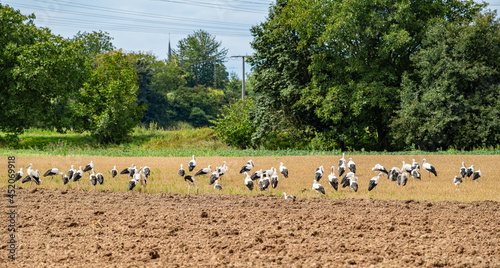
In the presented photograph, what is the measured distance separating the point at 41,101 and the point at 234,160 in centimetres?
2576

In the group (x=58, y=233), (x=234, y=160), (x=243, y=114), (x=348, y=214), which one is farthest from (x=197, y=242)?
(x=243, y=114)

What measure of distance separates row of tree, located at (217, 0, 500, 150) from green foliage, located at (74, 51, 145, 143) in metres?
14.7

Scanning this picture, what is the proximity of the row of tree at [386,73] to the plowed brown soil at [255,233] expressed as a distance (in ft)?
60.7

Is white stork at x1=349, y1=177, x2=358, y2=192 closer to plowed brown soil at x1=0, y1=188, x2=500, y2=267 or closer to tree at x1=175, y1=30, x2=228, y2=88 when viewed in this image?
plowed brown soil at x1=0, y1=188, x2=500, y2=267

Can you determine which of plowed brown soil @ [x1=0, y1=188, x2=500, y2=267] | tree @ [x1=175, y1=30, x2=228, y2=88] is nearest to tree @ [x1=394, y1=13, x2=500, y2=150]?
plowed brown soil @ [x1=0, y1=188, x2=500, y2=267]

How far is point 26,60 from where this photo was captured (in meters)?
38.7

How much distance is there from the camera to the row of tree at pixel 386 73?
29.6 meters

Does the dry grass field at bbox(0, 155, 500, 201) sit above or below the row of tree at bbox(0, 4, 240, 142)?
below

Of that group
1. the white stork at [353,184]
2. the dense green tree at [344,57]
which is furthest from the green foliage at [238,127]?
the white stork at [353,184]

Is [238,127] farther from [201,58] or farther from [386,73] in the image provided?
[201,58]

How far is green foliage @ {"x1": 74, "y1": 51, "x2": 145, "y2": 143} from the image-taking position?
41750 mm

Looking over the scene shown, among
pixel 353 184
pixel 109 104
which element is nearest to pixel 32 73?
pixel 109 104

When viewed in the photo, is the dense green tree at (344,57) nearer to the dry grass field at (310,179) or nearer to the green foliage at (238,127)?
the green foliage at (238,127)

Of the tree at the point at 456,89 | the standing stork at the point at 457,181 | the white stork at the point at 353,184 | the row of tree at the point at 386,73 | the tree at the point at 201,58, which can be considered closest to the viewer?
the white stork at the point at 353,184
